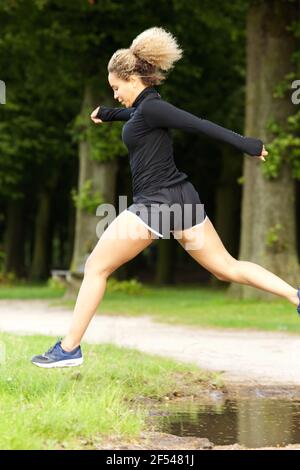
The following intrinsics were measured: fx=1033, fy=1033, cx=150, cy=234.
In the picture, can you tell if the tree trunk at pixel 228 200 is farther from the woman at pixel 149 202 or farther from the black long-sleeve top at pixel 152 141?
the black long-sleeve top at pixel 152 141

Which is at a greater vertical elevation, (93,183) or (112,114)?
(112,114)

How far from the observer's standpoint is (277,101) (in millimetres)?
19984

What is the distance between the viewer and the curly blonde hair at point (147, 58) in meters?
7.11

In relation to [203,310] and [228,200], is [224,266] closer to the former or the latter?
[203,310]

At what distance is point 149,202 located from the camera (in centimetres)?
691

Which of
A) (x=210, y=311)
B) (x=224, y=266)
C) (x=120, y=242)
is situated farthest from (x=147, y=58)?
(x=210, y=311)

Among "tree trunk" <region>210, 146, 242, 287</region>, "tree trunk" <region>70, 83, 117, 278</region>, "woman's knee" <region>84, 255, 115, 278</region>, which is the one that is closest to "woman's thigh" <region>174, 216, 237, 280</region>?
"woman's knee" <region>84, 255, 115, 278</region>

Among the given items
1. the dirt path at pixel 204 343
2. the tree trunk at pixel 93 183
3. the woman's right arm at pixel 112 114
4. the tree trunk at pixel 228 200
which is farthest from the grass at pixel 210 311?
the tree trunk at pixel 228 200

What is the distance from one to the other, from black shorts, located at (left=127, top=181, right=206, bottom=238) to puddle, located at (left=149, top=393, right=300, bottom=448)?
1259 mm

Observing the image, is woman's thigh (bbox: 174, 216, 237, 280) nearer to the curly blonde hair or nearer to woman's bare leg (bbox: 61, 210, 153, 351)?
woman's bare leg (bbox: 61, 210, 153, 351)

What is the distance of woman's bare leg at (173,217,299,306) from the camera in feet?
23.4

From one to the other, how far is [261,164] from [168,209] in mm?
13265

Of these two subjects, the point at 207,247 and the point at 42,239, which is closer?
the point at 207,247
